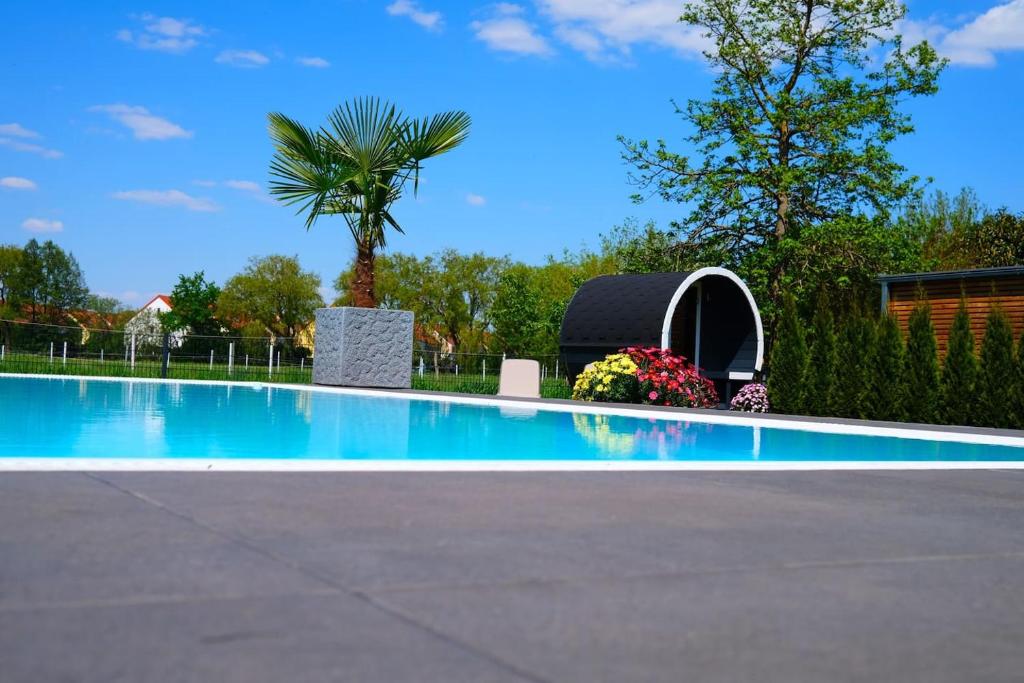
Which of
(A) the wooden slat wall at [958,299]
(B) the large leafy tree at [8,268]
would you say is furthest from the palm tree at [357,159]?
(B) the large leafy tree at [8,268]

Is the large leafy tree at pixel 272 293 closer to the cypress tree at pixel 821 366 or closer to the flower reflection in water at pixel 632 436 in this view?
the cypress tree at pixel 821 366

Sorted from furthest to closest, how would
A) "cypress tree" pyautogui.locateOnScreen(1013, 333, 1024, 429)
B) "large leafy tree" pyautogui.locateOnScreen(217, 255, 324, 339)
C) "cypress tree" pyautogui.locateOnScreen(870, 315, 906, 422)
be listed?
"large leafy tree" pyautogui.locateOnScreen(217, 255, 324, 339), "cypress tree" pyautogui.locateOnScreen(870, 315, 906, 422), "cypress tree" pyautogui.locateOnScreen(1013, 333, 1024, 429)

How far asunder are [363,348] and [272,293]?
60.6m

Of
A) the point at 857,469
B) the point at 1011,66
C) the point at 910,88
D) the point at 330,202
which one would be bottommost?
the point at 857,469

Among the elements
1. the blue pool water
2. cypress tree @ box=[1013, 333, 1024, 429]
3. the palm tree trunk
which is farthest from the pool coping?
the palm tree trunk

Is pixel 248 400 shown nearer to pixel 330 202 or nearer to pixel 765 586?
pixel 330 202

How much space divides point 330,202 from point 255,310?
61231 mm

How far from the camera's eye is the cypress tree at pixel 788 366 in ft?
65.4

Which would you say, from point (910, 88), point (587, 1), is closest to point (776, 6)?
point (910, 88)

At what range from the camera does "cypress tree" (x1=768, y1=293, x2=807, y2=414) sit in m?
19.9

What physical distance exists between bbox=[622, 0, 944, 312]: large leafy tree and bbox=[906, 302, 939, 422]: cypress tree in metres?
7.82

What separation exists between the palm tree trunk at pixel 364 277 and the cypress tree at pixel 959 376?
1235 centimetres

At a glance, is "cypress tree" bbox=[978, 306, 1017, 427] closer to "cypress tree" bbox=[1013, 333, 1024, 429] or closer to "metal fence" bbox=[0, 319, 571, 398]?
"cypress tree" bbox=[1013, 333, 1024, 429]

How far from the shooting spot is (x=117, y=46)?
3416cm
